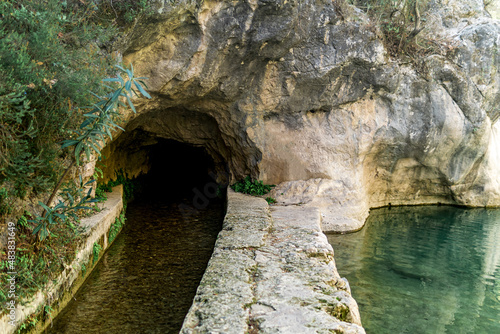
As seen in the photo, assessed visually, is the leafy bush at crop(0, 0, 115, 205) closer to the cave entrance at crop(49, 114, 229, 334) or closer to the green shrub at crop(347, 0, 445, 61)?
the cave entrance at crop(49, 114, 229, 334)

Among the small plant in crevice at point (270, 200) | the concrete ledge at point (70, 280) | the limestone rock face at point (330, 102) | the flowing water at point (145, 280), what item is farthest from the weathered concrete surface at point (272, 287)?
the limestone rock face at point (330, 102)

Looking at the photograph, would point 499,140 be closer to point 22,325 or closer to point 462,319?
point 462,319

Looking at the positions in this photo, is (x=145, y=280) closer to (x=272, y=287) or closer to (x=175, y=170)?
(x=272, y=287)

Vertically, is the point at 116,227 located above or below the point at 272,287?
below

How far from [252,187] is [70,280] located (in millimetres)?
5890

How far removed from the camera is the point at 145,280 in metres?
6.44

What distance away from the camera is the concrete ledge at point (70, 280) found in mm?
4266

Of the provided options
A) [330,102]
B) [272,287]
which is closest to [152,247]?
[272,287]

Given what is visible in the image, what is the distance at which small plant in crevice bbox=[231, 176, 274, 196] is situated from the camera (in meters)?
10.7

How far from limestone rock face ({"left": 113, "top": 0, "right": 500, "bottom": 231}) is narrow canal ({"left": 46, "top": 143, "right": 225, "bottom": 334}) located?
2.20 m

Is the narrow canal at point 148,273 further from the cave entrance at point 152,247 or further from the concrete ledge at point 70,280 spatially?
the concrete ledge at point 70,280

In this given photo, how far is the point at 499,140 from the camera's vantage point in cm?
1441

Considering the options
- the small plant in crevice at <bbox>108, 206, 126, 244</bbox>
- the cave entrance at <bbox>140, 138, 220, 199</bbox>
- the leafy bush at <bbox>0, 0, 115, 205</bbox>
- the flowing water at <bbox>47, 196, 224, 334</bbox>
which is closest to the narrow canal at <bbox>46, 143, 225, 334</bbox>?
the flowing water at <bbox>47, 196, 224, 334</bbox>

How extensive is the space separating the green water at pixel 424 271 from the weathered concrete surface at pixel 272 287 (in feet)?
3.70
